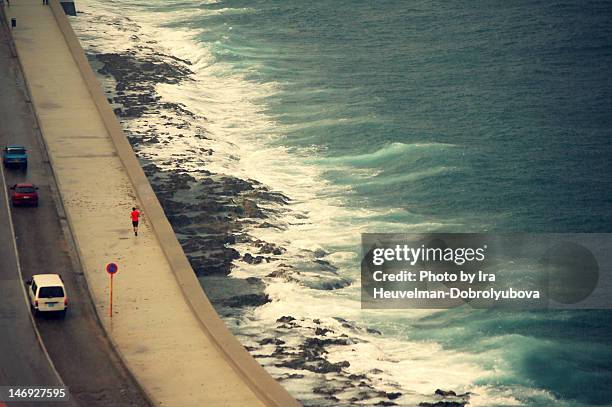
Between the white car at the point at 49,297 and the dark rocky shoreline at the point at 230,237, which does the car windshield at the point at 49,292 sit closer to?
the white car at the point at 49,297

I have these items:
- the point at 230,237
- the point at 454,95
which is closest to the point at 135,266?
the point at 230,237

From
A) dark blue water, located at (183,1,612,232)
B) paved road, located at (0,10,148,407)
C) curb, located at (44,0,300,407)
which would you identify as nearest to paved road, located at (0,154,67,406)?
paved road, located at (0,10,148,407)

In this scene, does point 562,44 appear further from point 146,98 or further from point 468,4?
point 146,98

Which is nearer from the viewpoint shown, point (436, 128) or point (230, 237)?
point (230, 237)

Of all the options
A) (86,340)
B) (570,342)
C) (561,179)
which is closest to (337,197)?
(561,179)

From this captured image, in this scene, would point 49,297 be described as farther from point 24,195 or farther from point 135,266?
point 24,195
